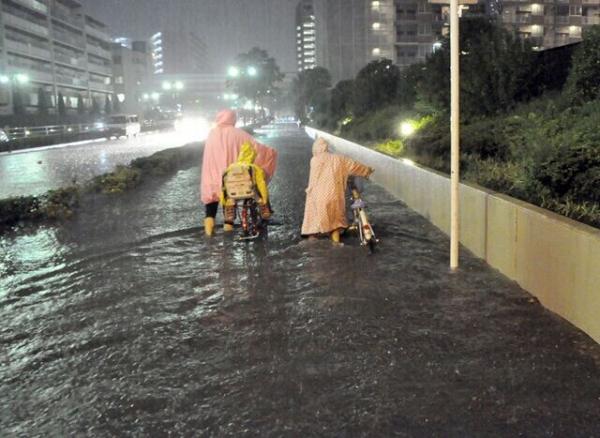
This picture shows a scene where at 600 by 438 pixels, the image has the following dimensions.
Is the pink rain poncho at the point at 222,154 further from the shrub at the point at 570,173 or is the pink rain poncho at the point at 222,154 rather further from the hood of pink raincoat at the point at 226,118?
the shrub at the point at 570,173

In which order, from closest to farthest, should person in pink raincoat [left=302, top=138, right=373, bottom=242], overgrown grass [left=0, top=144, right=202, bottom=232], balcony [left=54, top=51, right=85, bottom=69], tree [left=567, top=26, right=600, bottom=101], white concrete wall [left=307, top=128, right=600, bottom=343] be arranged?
white concrete wall [left=307, top=128, right=600, bottom=343] < person in pink raincoat [left=302, top=138, right=373, bottom=242] < overgrown grass [left=0, top=144, right=202, bottom=232] < tree [left=567, top=26, right=600, bottom=101] < balcony [left=54, top=51, right=85, bottom=69]

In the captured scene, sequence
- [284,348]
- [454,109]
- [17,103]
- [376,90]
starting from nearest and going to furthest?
[284,348] < [454,109] < [376,90] < [17,103]

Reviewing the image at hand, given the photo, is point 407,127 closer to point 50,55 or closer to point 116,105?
point 50,55

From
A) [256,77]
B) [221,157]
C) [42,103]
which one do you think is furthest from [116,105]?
[221,157]

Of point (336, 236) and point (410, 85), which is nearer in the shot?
point (336, 236)

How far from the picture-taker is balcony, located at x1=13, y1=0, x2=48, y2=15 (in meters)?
83.8

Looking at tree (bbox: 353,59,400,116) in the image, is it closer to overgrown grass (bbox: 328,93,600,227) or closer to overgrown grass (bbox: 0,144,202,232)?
overgrown grass (bbox: 0,144,202,232)

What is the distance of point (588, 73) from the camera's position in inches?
479

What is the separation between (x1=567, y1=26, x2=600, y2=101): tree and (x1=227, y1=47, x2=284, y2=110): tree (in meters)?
94.0

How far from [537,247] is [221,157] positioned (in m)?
4.80

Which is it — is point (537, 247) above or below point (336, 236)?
above

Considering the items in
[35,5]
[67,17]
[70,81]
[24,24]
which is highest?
[67,17]

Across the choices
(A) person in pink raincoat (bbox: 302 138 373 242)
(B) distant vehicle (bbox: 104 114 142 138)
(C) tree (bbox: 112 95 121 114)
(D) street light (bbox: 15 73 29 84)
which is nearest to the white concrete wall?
(A) person in pink raincoat (bbox: 302 138 373 242)

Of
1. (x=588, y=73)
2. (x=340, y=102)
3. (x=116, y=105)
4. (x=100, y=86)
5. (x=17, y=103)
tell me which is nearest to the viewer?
(x=588, y=73)
